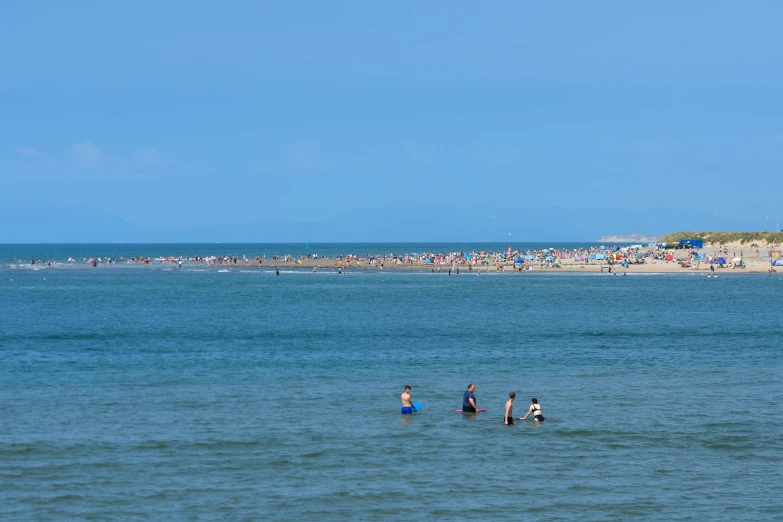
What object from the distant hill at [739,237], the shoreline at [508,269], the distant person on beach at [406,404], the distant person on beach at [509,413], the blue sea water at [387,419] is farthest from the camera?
the distant hill at [739,237]

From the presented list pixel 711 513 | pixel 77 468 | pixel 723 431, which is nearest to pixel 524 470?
pixel 711 513

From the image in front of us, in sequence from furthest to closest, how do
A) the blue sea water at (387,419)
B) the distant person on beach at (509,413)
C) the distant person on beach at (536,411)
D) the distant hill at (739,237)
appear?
1. the distant hill at (739,237)
2. the distant person on beach at (536,411)
3. the distant person on beach at (509,413)
4. the blue sea water at (387,419)

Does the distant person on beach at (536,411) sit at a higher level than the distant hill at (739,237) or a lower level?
lower

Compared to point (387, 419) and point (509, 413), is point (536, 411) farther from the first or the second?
point (387, 419)

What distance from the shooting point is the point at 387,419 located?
22688 millimetres

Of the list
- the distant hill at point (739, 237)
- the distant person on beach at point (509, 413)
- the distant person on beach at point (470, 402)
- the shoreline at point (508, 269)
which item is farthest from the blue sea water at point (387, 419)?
the distant hill at point (739, 237)

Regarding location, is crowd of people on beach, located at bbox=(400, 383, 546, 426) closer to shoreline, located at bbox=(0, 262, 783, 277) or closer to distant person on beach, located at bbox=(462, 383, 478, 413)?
distant person on beach, located at bbox=(462, 383, 478, 413)

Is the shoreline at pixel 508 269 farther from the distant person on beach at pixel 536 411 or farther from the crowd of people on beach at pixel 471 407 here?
the distant person on beach at pixel 536 411

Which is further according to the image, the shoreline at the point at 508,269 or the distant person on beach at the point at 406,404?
the shoreline at the point at 508,269

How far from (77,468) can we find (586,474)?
10465 millimetres

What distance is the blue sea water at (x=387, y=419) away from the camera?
1627 cm

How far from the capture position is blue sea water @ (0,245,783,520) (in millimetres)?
16266

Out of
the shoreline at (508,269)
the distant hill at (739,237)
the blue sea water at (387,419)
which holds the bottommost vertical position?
the blue sea water at (387,419)

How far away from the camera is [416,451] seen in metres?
19.7
